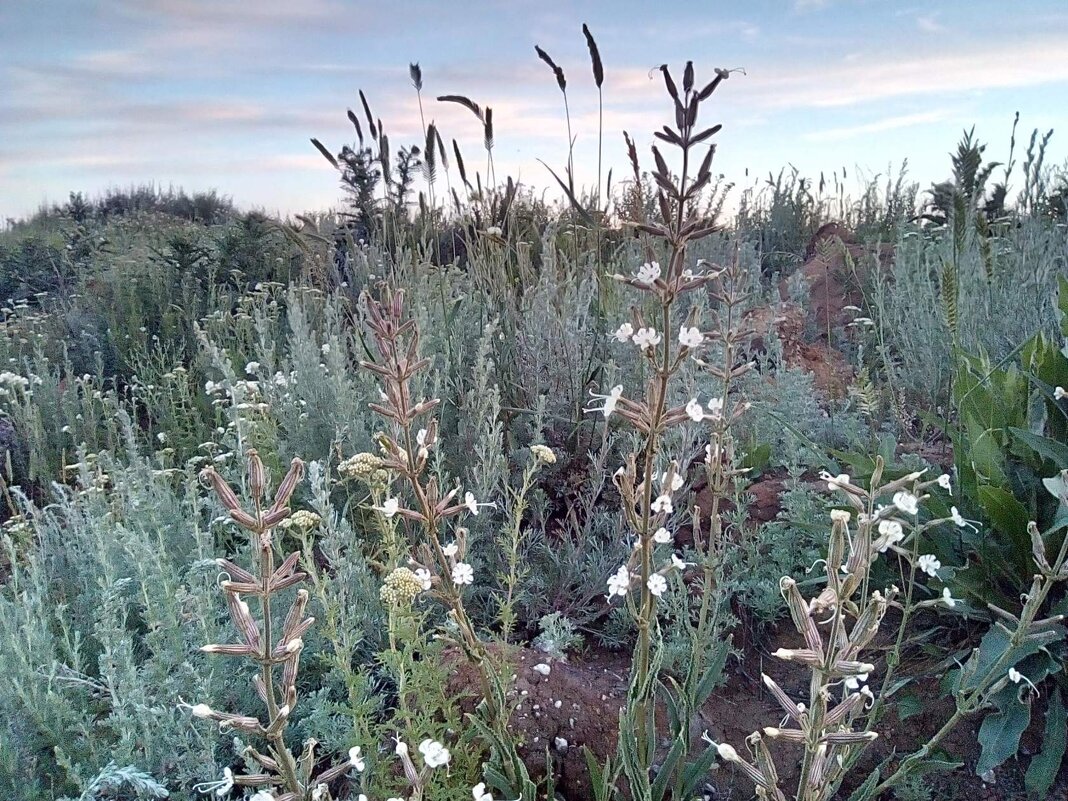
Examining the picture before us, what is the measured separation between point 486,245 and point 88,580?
2778mm

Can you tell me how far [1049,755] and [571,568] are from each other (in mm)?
1395

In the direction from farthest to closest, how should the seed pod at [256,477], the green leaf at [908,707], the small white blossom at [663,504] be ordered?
the green leaf at [908,707] < the small white blossom at [663,504] < the seed pod at [256,477]

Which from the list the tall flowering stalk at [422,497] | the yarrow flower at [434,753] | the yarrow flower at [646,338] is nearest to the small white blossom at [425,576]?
the tall flowering stalk at [422,497]

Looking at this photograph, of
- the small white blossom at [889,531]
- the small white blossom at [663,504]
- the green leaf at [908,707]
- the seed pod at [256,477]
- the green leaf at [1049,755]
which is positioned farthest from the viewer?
the green leaf at [908,707]

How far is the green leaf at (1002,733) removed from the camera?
6.45 ft

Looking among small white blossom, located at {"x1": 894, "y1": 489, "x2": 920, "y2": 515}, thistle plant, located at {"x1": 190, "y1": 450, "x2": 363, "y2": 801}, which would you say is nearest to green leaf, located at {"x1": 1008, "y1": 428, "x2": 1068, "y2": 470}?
small white blossom, located at {"x1": 894, "y1": 489, "x2": 920, "y2": 515}

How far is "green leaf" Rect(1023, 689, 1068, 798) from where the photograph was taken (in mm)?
1952

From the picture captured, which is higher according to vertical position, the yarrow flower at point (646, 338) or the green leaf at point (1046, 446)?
the yarrow flower at point (646, 338)

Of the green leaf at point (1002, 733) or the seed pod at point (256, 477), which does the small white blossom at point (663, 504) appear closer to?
the seed pod at point (256, 477)

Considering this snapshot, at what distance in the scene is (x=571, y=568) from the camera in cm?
272

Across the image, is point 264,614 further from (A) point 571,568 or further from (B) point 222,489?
(A) point 571,568

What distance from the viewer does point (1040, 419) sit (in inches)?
98.4

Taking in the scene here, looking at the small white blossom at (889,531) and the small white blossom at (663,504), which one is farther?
the small white blossom at (663,504)

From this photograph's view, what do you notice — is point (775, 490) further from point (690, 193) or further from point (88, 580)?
point (88, 580)
